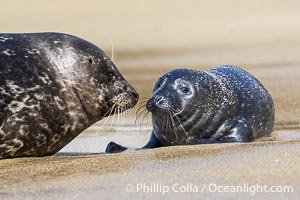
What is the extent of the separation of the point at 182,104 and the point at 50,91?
1.37m

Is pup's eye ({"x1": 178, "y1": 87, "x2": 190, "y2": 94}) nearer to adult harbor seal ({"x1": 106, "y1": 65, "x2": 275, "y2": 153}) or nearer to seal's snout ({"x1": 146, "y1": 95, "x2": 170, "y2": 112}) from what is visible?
adult harbor seal ({"x1": 106, "y1": 65, "x2": 275, "y2": 153})

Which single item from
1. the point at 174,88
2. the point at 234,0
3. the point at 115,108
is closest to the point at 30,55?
the point at 115,108

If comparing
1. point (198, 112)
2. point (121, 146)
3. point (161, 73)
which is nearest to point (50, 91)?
point (121, 146)

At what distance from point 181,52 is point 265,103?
28.5 ft

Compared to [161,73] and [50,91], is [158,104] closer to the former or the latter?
[50,91]

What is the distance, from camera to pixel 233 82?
7117 millimetres

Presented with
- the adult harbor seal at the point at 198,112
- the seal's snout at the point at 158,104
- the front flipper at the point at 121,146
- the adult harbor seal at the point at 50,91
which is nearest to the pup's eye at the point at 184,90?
the adult harbor seal at the point at 198,112

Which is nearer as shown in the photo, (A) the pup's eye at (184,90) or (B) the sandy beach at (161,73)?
(B) the sandy beach at (161,73)

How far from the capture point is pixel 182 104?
6.57m

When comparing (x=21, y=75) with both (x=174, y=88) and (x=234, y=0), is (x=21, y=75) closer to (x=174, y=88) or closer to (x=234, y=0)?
(x=174, y=88)

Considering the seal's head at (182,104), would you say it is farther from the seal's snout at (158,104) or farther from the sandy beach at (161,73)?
the sandy beach at (161,73)

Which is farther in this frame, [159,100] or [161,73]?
[161,73]

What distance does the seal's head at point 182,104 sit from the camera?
21.2ft

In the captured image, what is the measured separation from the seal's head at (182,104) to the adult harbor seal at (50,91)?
385 millimetres
